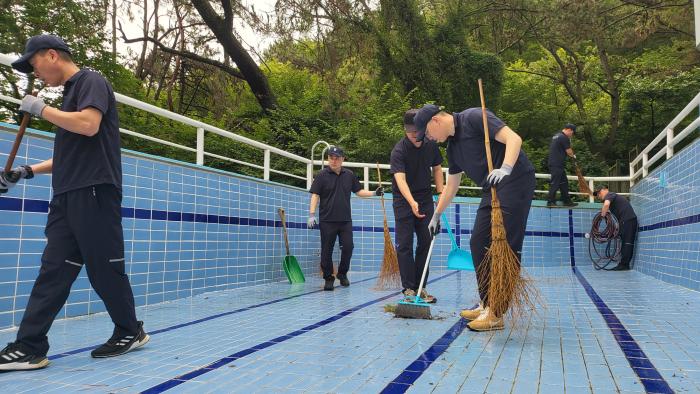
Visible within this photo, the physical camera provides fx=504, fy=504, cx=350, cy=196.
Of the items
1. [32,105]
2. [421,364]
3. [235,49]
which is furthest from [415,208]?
[235,49]

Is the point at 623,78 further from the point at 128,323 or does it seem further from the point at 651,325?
the point at 128,323

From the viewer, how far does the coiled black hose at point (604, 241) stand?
9.19m

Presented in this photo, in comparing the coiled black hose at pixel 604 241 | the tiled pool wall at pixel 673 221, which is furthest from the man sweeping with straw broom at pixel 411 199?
the coiled black hose at pixel 604 241

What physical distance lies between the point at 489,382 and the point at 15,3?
11.8 metres

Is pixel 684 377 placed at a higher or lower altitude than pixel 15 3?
lower

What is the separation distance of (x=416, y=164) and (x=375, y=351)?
237cm

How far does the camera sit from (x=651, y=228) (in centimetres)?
765

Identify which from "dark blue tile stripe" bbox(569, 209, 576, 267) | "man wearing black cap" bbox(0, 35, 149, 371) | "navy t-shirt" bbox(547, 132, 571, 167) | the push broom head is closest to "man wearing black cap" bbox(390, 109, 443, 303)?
the push broom head

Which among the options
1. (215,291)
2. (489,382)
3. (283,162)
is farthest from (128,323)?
(283,162)

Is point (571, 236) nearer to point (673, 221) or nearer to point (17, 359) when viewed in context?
point (673, 221)

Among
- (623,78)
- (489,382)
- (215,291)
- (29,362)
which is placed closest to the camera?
(489,382)

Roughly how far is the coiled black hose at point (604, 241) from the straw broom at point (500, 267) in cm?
667

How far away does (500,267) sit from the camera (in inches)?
125

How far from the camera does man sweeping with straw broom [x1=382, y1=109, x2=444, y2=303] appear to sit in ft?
15.3
